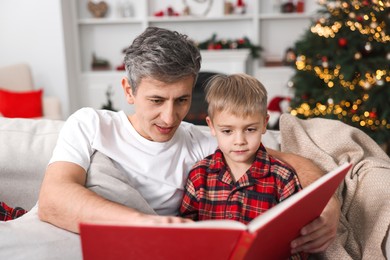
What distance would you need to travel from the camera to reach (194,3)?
573cm

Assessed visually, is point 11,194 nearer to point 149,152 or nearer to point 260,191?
point 149,152

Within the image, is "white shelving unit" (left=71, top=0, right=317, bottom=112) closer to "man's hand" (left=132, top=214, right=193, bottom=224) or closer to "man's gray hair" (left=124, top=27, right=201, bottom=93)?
"man's gray hair" (left=124, top=27, right=201, bottom=93)

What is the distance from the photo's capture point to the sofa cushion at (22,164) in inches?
68.4

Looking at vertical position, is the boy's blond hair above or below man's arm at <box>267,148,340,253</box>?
above

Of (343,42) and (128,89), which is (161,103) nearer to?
(128,89)

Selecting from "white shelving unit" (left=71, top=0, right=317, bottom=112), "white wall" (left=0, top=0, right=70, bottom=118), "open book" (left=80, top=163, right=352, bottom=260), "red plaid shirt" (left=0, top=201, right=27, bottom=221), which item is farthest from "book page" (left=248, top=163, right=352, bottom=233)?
"white wall" (left=0, top=0, right=70, bottom=118)

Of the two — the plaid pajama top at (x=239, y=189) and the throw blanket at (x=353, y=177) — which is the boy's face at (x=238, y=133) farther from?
the throw blanket at (x=353, y=177)

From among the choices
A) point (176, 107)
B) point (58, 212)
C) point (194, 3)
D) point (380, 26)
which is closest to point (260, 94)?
point (176, 107)

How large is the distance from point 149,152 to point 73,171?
0.94 ft

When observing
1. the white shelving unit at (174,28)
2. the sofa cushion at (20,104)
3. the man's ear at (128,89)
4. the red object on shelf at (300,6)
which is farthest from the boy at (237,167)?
→ the red object on shelf at (300,6)

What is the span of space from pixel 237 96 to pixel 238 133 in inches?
4.3

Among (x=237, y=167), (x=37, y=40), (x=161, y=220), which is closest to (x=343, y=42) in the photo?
(x=237, y=167)

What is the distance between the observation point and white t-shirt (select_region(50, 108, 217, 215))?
4.71 feet

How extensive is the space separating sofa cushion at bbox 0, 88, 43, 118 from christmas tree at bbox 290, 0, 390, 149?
2365 millimetres
